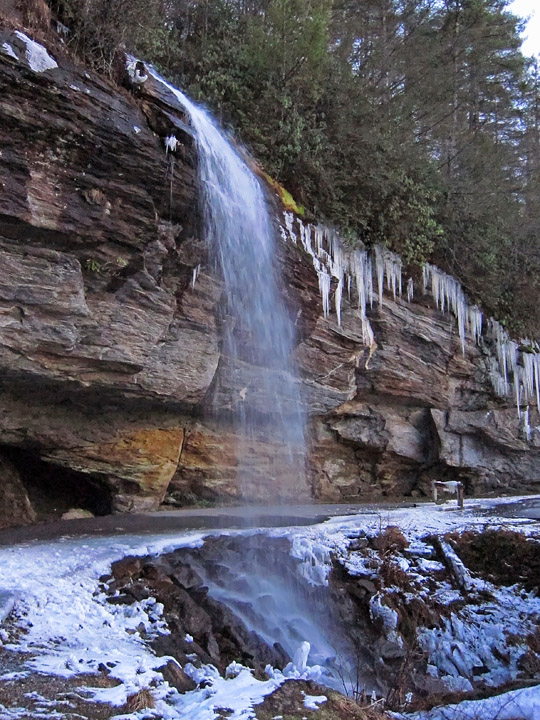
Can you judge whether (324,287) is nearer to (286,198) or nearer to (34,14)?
(286,198)

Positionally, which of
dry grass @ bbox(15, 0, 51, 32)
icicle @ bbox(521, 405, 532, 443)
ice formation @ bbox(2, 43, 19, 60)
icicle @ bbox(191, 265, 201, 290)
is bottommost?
icicle @ bbox(521, 405, 532, 443)

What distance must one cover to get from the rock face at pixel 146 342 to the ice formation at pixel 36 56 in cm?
6

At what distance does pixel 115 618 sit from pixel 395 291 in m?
10.4

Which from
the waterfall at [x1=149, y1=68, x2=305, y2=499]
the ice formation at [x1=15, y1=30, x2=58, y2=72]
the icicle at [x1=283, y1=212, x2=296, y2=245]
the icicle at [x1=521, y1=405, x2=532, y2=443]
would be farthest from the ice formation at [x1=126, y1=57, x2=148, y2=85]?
the icicle at [x1=521, y1=405, x2=532, y2=443]

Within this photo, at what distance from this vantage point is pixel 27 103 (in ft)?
24.0

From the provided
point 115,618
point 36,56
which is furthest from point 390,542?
point 36,56

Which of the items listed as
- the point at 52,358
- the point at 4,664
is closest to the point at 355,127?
the point at 52,358

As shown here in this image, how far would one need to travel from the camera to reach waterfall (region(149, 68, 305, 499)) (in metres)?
9.75

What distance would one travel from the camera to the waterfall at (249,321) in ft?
32.0

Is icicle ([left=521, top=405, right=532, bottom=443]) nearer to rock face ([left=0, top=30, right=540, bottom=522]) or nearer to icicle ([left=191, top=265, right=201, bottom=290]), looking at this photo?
rock face ([left=0, top=30, right=540, bottom=522])

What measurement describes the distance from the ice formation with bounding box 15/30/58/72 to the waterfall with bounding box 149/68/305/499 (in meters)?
2.23

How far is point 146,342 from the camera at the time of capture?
30.2ft

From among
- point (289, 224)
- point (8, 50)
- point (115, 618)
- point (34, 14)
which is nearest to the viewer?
point (115, 618)

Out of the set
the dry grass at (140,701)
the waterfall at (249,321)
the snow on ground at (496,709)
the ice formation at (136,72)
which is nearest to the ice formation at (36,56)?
the ice formation at (136,72)
